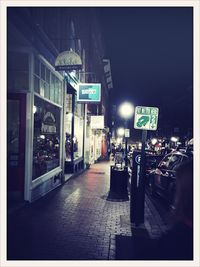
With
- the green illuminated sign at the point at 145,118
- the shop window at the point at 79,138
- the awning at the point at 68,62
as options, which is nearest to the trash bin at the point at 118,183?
the green illuminated sign at the point at 145,118

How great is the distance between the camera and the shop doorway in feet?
27.3

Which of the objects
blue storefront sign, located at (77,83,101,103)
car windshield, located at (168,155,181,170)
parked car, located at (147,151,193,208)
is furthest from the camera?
blue storefront sign, located at (77,83,101,103)

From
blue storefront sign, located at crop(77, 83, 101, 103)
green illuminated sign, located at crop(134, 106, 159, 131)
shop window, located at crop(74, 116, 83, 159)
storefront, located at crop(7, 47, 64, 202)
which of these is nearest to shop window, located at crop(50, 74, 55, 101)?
storefront, located at crop(7, 47, 64, 202)

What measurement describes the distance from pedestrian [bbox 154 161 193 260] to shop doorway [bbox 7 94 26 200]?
5.97 meters

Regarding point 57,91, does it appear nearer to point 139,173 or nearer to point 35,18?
point 35,18

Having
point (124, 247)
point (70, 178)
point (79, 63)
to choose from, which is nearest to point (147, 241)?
point (124, 247)

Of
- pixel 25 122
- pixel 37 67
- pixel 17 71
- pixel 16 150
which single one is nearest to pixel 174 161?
pixel 25 122

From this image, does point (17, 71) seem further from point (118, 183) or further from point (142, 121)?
point (118, 183)

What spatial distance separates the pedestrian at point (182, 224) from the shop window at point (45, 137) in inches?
253

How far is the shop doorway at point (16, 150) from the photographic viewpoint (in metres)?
8.33

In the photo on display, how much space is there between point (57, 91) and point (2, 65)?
19.3 ft

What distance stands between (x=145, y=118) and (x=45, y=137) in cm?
425

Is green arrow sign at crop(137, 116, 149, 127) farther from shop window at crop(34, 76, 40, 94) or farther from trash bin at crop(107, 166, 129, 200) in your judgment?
trash bin at crop(107, 166, 129, 200)

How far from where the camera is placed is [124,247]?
18.2 feet
